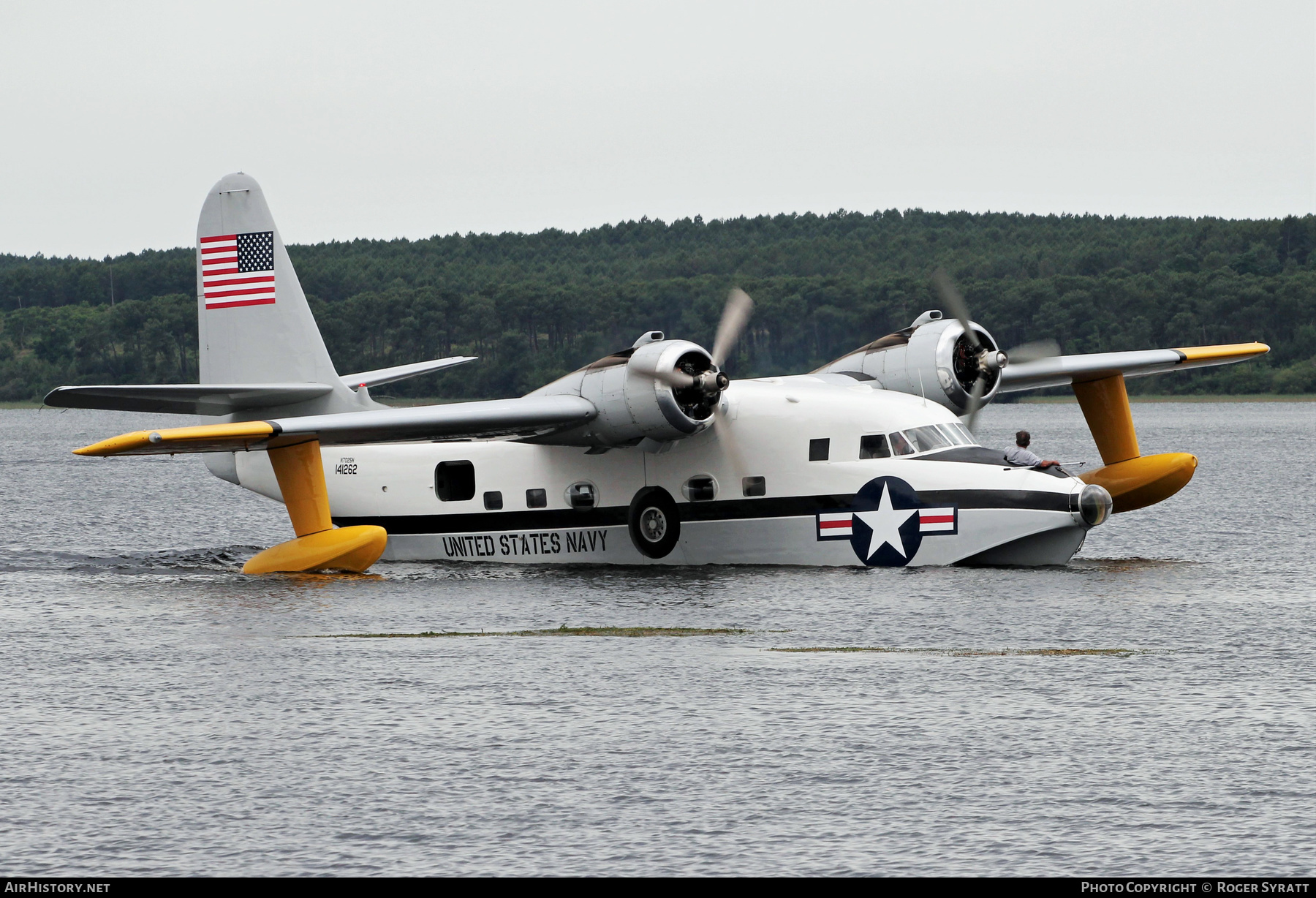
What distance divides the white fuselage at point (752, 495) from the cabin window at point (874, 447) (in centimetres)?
6

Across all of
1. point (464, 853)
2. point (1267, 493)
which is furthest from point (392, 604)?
point (1267, 493)

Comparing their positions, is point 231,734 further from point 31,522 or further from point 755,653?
point 31,522

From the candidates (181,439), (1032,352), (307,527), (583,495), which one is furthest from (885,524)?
(181,439)

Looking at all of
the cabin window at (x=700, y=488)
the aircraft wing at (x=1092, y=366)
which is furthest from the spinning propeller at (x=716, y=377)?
the aircraft wing at (x=1092, y=366)

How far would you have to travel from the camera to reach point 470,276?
12825cm

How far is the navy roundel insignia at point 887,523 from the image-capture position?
69.3ft

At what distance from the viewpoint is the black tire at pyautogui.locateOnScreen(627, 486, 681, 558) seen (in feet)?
75.8

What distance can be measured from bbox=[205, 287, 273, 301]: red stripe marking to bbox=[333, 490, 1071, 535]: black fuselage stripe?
401 cm

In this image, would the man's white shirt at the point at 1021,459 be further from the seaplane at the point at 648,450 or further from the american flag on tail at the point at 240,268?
the american flag on tail at the point at 240,268

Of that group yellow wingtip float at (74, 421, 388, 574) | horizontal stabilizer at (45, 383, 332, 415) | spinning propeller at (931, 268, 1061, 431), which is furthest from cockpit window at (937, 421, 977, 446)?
horizontal stabilizer at (45, 383, 332, 415)

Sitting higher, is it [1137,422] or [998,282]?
[998,282]

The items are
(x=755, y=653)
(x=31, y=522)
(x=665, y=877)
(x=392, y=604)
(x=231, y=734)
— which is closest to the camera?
(x=665, y=877)

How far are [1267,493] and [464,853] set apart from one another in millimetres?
35993

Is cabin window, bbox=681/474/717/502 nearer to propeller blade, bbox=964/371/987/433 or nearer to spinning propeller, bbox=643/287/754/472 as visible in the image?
spinning propeller, bbox=643/287/754/472
